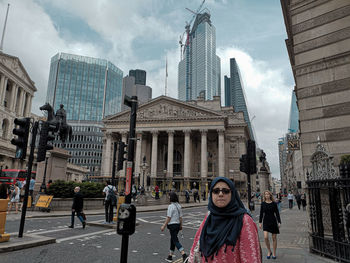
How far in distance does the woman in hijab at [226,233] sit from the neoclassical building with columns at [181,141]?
155ft

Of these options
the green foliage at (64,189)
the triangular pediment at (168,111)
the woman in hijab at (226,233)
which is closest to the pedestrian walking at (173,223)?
the woman in hijab at (226,233)

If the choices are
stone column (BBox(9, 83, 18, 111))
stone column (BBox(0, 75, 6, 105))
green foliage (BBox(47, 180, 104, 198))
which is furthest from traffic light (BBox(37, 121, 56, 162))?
stone column (BBox(9, 83, 18, 111))

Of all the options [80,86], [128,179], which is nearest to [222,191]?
[128,179]

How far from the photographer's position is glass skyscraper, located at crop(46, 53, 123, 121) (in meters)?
125

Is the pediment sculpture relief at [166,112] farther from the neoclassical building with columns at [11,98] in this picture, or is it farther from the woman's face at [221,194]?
the woman's face at [221,194]

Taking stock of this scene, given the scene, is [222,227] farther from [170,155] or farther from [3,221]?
[170,155]

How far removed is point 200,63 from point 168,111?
99910mm

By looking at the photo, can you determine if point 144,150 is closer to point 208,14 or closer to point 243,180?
point 243,180

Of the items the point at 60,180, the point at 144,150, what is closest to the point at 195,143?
the point at 144,150

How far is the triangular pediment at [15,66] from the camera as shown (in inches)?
1976

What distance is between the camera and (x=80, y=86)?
5015 inches

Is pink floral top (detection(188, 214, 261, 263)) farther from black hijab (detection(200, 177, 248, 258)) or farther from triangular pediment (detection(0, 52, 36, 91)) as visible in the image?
triangular pediment (detection(0, 52, 36, 91))

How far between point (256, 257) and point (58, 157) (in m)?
19.7

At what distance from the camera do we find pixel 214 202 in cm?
283
